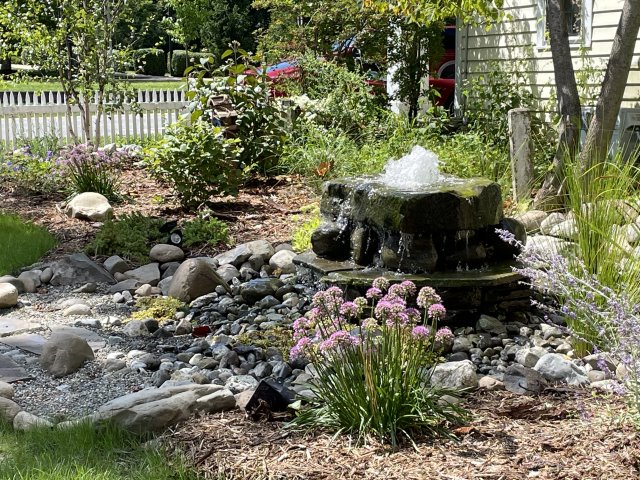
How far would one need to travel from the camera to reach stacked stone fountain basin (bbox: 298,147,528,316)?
563 cm

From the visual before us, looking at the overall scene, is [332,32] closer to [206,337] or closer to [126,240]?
[126,240]

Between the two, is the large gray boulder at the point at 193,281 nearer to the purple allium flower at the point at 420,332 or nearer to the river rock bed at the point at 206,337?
the river rock bed at the point at 206,337

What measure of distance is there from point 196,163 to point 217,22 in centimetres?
2550

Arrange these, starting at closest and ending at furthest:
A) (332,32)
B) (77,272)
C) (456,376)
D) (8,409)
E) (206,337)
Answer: (8,409)
(456,376)
(206,337)
(77,272)
(332,32)

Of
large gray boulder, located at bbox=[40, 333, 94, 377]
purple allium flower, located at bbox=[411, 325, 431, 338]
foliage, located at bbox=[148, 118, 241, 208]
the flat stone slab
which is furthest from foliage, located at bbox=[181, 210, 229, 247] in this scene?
purple allium flower, located at bbox=[411, 325, 431, 338]

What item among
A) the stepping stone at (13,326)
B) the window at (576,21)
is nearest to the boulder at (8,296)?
the stepping stone at (13,326)

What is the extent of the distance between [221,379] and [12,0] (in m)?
8.19

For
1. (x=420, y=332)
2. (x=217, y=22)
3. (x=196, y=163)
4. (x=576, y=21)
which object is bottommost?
(x=420, y=332)

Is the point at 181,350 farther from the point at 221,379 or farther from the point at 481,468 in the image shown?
the point at 481,468

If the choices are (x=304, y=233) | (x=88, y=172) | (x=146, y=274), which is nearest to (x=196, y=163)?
(x=88, y=172)

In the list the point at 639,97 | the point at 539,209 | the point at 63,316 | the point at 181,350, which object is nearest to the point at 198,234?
the point at 63,316

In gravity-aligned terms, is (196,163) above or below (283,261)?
above

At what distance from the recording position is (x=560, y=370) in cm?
428

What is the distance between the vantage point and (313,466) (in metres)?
3.10
